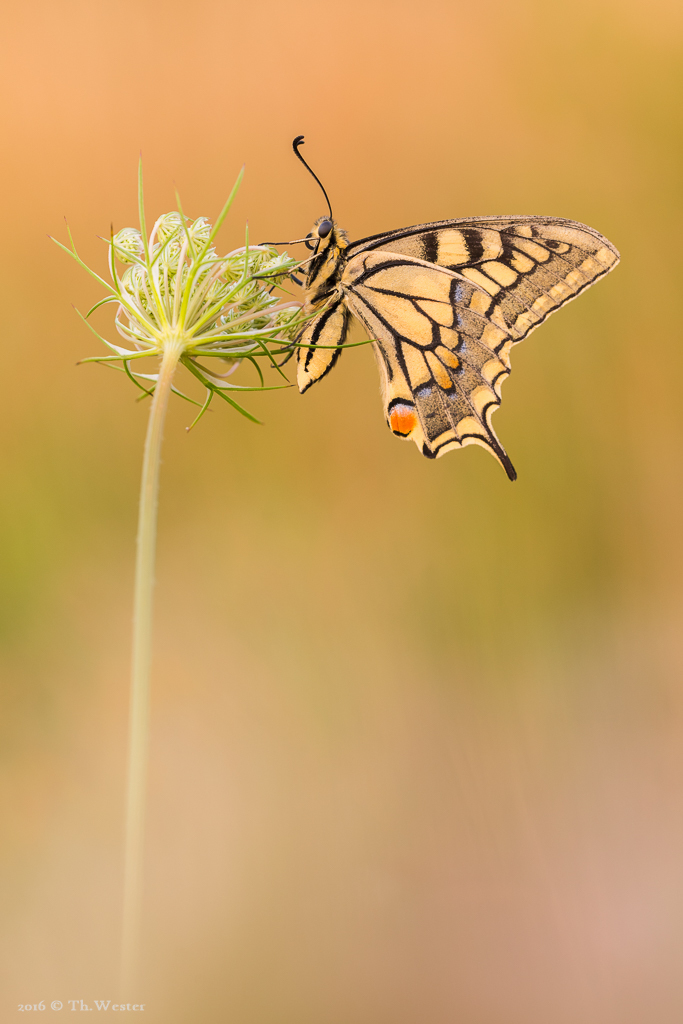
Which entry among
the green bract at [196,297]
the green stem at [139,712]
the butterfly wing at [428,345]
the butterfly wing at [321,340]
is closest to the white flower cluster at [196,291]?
the green bract at [196,297]

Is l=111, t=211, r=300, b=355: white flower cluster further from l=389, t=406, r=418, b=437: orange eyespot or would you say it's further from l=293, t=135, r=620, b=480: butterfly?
l=389, t=406, r=418, b=437: orange eyespot

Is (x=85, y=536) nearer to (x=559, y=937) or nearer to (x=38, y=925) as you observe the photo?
(x=38, y=925)

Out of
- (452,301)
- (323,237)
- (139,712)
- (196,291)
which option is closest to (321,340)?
(323,237)

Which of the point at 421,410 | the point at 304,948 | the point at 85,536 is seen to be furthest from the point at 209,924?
the point at 421,410

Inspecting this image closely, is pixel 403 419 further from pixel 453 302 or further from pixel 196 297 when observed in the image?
pixel 196 297

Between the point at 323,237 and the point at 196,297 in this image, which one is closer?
the point at 196,297

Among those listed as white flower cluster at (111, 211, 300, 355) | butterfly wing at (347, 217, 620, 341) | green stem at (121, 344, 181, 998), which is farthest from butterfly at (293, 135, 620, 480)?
green stem at (121, 344, 181, 998)
